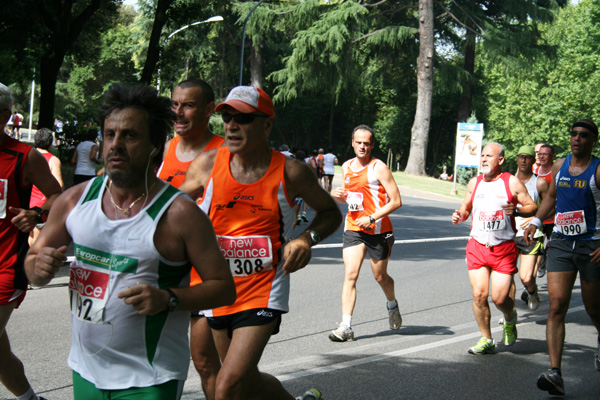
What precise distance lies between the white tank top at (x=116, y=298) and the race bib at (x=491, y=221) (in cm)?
494

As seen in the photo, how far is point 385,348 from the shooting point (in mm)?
7195

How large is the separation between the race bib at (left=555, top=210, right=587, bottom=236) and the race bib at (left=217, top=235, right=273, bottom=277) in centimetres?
326

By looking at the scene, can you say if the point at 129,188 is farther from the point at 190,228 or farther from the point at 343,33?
the point at 343,33

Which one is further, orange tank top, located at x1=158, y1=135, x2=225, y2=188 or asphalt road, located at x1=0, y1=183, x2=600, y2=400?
asphalt road, located at x1=0, y1=183, x2=600, y2=400

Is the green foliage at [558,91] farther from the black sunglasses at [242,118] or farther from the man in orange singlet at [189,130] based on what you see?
the black sunglasses at [242,118]

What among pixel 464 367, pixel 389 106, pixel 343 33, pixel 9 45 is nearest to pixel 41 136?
pixel 464 367

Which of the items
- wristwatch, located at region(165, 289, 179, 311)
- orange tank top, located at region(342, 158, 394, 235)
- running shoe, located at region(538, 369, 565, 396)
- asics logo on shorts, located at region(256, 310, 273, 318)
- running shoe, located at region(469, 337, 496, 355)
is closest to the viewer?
wristwatch, located at region(165, 289, 179, 311)

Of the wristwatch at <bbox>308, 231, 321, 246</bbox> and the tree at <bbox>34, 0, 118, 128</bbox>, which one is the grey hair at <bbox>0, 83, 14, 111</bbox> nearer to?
the wristwatch at <bbox>308, 231, 321, 246</bbox>

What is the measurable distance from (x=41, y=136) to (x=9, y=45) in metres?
11.7

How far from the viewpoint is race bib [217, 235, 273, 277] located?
164 inches

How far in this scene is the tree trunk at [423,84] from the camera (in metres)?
38.2

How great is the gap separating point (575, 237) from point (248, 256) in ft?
11.1

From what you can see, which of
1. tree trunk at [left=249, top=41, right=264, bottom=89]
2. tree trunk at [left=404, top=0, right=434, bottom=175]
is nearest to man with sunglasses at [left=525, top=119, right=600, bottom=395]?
tree trunk at [left=404, top=0, right=434, bottom=175]

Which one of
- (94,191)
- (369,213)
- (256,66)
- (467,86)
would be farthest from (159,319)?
(256,66)
